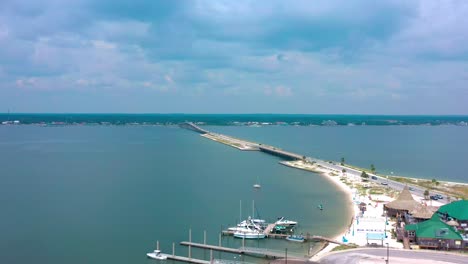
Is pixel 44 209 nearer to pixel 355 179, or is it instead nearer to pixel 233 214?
pixel 233 214

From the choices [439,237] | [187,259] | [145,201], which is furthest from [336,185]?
[187,259]

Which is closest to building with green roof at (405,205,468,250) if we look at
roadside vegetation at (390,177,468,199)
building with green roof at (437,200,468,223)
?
building with green roof at (437,200,468,223)

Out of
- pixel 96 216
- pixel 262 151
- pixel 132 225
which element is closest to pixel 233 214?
pixel 132 225

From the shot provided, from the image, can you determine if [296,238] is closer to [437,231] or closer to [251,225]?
[251,225]

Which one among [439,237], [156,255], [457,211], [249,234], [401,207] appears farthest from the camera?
[401,207]

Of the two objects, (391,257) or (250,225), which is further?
(250,225)

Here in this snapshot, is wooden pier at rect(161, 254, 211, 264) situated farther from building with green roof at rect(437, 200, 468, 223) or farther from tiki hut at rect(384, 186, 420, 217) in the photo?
building with green roof at rect(437, 200, 468, 223)
